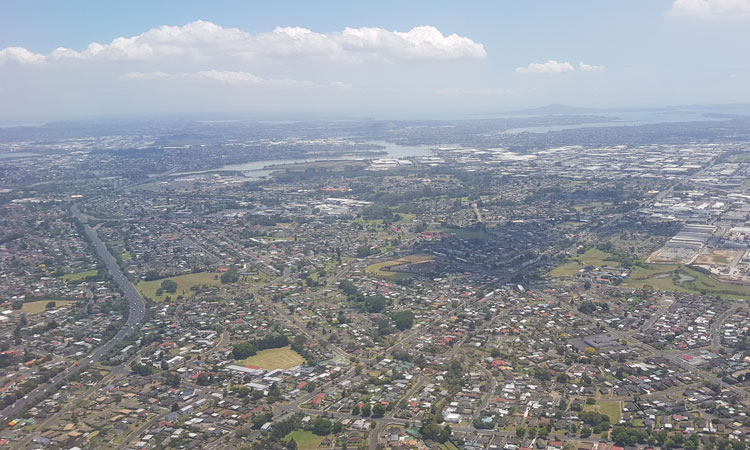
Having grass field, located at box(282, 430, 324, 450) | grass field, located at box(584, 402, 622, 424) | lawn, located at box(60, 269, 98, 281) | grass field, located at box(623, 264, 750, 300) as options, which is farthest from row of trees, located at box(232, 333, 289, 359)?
grass field, located at box(623, 264, 750, 300)

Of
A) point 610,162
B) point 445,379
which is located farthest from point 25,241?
point 610,162

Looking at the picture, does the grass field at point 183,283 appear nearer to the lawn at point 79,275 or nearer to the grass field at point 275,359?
the lawn at point 79,275

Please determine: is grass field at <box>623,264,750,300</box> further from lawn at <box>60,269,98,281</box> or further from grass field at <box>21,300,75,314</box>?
lawn at <box>60,269,98,281</box>

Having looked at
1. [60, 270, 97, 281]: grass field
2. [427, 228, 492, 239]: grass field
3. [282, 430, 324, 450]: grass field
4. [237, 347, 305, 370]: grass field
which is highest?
[427, 228, 492, 239]: grass field

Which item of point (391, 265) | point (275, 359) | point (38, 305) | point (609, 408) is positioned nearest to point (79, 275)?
point (38, 305)

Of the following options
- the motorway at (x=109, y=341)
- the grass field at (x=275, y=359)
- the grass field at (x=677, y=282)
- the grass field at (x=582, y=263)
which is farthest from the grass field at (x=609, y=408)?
the motorway at (x=109, y=341)
